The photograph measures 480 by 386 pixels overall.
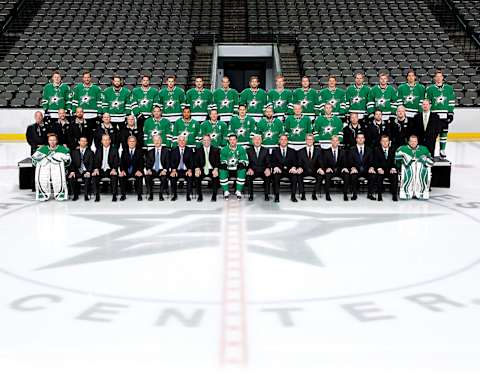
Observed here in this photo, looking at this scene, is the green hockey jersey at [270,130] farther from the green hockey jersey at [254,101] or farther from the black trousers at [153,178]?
the black trousers at [153,178]

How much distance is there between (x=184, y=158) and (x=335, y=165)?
2088mm

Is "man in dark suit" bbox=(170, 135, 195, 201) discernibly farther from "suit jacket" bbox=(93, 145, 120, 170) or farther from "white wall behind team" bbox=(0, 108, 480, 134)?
"white wall behind team" bbox=(0, 108, 480, 134)

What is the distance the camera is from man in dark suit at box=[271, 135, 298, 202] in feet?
30.1

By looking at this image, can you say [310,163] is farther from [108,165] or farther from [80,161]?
[80,161]

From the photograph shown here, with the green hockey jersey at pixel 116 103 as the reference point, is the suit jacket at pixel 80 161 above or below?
below

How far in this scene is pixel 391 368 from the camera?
3838 mm

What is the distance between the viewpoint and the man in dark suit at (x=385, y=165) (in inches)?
364

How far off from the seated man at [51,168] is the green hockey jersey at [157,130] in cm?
117

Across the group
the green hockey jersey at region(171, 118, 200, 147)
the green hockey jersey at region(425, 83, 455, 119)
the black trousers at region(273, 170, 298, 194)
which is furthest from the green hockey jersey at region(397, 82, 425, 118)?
the green hockey jersey at region(171, 118, 200, 147)

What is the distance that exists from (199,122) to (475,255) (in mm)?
4994

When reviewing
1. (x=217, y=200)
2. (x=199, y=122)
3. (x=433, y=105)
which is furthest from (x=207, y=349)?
(x=433, y=105)

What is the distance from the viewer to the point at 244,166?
360 inches

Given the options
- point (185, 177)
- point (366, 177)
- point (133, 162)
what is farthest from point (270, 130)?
point (133, 162)

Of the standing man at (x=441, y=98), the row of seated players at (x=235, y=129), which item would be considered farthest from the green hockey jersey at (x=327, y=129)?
the standing man at (x=441, y=98)
